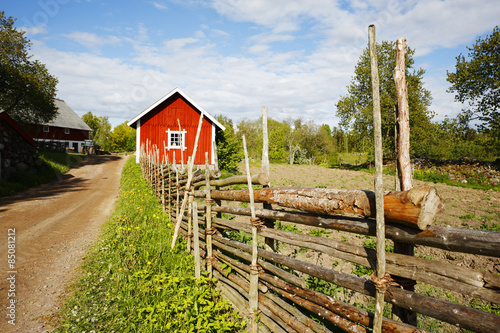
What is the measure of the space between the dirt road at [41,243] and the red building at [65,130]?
32.0m

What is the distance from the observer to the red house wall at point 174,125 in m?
21.8

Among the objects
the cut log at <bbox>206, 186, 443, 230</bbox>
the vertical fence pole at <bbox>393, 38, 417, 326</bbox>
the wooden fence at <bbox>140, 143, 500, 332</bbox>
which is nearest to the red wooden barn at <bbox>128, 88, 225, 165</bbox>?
the wooden fence at <bbox>140, 143, 500, 332</bbox>

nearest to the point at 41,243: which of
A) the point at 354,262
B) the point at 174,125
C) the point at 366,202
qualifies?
the point at 354,262

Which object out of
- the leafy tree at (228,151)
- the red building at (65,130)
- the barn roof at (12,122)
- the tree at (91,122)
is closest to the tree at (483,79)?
the leafy tree at (228,151)

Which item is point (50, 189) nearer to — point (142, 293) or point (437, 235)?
point (142, 293)

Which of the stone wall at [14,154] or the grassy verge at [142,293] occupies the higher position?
the stone wall at [14,154]

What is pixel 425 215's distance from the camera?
Result: 6.53 feet

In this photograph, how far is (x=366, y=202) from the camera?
2396mm

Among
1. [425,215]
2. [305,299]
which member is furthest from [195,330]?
[425,215]

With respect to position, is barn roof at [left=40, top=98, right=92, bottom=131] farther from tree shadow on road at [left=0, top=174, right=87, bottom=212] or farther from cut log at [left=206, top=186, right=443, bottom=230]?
cut log at [left=206, top=186, right=443, bottom=230]

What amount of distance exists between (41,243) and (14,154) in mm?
11721

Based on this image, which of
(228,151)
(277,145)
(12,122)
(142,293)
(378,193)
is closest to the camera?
(378,193)

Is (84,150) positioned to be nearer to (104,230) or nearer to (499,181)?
(104,230)

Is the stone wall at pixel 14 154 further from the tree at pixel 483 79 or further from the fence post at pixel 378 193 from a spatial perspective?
the tree at pixel 483 79
